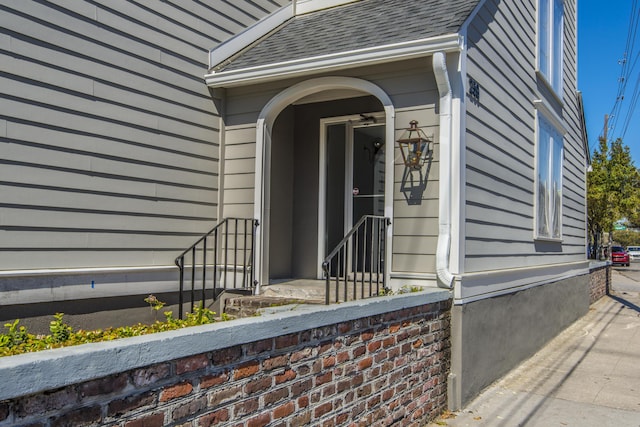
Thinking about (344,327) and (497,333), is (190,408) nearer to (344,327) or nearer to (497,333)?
(344,327)

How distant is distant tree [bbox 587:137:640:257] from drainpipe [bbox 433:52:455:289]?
64.0 ft

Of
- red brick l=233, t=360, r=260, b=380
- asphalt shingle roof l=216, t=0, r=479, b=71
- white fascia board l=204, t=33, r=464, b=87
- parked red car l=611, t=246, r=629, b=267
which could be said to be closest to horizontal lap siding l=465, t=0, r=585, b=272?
asphalt shingle roof l=216, t=0, r=479, b=71

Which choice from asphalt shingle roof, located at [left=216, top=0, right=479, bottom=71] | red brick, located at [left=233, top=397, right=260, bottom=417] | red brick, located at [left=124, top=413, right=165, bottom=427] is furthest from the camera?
asphalt shingle roof, located at [left=216, top=0, right=479, bottom=71]

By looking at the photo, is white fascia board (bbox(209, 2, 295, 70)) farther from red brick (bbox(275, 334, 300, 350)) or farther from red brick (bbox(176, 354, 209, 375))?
red brick (bbox(176, 354, 209, 375))

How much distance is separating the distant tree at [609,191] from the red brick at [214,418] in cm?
2248

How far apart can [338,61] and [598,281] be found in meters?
11.5

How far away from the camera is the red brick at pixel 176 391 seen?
91.1 inches

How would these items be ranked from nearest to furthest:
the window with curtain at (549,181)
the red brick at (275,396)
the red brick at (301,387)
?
the red brick at (275,396) → the red brick at (301,387) → the window with curtain at (549,181)

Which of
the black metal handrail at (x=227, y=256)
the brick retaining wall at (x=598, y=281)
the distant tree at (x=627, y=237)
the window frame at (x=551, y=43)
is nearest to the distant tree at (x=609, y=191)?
the brick retaining wall at (x=598, y=281)

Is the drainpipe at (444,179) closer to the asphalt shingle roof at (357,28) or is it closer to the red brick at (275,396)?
the asphalt shingle roof at (357,28)

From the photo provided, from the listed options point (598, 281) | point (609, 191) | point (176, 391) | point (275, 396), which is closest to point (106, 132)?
point (275, 396)

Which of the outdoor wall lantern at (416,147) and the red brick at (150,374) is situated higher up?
the outdoor wall lantern at (416,147)

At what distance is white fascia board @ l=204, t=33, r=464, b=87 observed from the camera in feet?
16.2

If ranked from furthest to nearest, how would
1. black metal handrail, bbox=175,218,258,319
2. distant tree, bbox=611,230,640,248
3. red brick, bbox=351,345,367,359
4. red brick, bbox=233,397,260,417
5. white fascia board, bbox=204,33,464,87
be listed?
distant tree, bbox=611,230,640,248 < black metal handrail, bbox=175,218,258,319 < white fascia board, bbox=204,33,464,87 < red brick, bbox=351,345,367,359 < red brick, bbox=233,397,260,417
